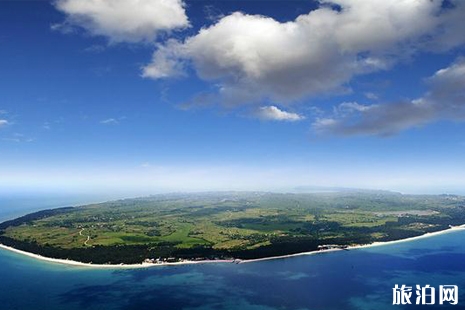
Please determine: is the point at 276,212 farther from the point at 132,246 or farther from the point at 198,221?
the point at 132,246

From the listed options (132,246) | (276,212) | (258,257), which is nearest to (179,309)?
(258,257)

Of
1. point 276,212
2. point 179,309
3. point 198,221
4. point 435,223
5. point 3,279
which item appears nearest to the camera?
point 179,309

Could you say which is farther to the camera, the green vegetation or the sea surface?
the green vegetation

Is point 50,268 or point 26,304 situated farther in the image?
point 50,268

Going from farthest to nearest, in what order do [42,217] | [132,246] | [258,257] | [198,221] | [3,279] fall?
[42,217], [198,221], [132,246], [258,257], [3,279]

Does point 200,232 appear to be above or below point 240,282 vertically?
above

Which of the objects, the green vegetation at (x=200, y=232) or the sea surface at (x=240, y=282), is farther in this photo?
the green vegetation at (x=200, y=232)

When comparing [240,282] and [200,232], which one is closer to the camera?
[240,282]
